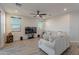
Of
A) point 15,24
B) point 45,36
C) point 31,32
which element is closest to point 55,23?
point 45,36

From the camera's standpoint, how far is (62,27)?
350 cm

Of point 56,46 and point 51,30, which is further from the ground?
point 51,30

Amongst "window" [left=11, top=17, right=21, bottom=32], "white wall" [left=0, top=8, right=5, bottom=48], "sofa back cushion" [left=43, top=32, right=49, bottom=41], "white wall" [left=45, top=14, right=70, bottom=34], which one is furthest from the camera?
"sofa back cushion" [left=43, top=32, right=49, bottom=41]

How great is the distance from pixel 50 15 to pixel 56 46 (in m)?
1.21

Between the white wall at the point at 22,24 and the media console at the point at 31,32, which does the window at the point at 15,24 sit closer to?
the white wall at the point at 22,24

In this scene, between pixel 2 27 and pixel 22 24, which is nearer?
pixel 22 24

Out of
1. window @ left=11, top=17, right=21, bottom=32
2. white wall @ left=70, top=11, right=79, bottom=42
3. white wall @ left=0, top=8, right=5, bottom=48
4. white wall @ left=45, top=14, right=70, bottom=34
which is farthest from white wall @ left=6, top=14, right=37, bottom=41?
white wall @ left=70, top=11, right=79, bottom=42

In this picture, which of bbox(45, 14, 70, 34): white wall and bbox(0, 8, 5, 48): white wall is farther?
bbox(45, 14, 70, 34): white wall

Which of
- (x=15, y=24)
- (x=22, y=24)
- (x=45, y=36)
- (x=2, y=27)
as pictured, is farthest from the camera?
(x=45, y=36)

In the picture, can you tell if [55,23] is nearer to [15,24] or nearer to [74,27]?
[74,27]

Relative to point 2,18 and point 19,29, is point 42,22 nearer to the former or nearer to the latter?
point 19,29

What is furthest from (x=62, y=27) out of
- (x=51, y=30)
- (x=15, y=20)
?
(x=15, y=20)

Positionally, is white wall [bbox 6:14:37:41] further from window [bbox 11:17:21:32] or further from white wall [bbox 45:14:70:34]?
white wall [bbox 45:14:70:34]

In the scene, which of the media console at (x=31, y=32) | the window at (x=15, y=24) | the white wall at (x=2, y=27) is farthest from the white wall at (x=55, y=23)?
the white wall at (x=2, y=27)
